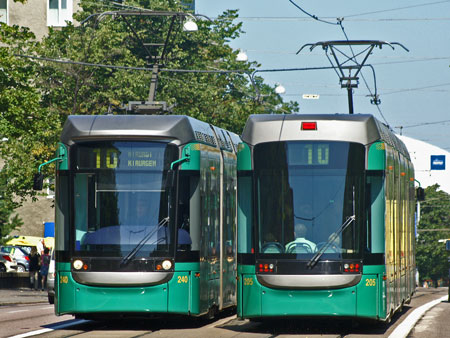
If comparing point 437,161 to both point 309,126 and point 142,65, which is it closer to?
point 142,65

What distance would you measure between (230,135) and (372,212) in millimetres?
5413

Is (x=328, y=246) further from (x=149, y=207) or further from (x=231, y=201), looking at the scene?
(x=231, y=201)

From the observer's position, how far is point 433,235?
115 m

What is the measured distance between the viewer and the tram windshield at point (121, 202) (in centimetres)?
1603

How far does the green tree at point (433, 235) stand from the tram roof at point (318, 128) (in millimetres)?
97970

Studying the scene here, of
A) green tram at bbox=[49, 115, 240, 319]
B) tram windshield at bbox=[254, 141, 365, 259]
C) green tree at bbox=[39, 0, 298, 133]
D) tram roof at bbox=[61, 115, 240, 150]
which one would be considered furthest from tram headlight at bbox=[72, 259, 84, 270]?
green tree at bbox=[39, 0, 298, 133]

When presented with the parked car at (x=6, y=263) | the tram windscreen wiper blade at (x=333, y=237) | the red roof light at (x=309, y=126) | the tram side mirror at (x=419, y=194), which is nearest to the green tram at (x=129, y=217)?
the red roof light at (x=309, y=126)

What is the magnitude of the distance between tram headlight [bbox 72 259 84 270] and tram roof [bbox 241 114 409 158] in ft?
9.23

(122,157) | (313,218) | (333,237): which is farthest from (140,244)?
(333,237)

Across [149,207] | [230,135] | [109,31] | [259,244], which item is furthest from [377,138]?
[109,31]

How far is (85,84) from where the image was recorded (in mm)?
43406

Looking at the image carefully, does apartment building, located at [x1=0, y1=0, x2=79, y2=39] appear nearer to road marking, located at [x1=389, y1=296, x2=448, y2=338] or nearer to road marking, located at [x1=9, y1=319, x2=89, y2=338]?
road marking, located at [x1=389, y1=296, x2=448, y2=338]

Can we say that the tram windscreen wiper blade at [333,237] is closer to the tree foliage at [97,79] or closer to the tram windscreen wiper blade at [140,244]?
the tram windscreen wiper blade at [140,244]

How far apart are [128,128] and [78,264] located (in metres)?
2.01
